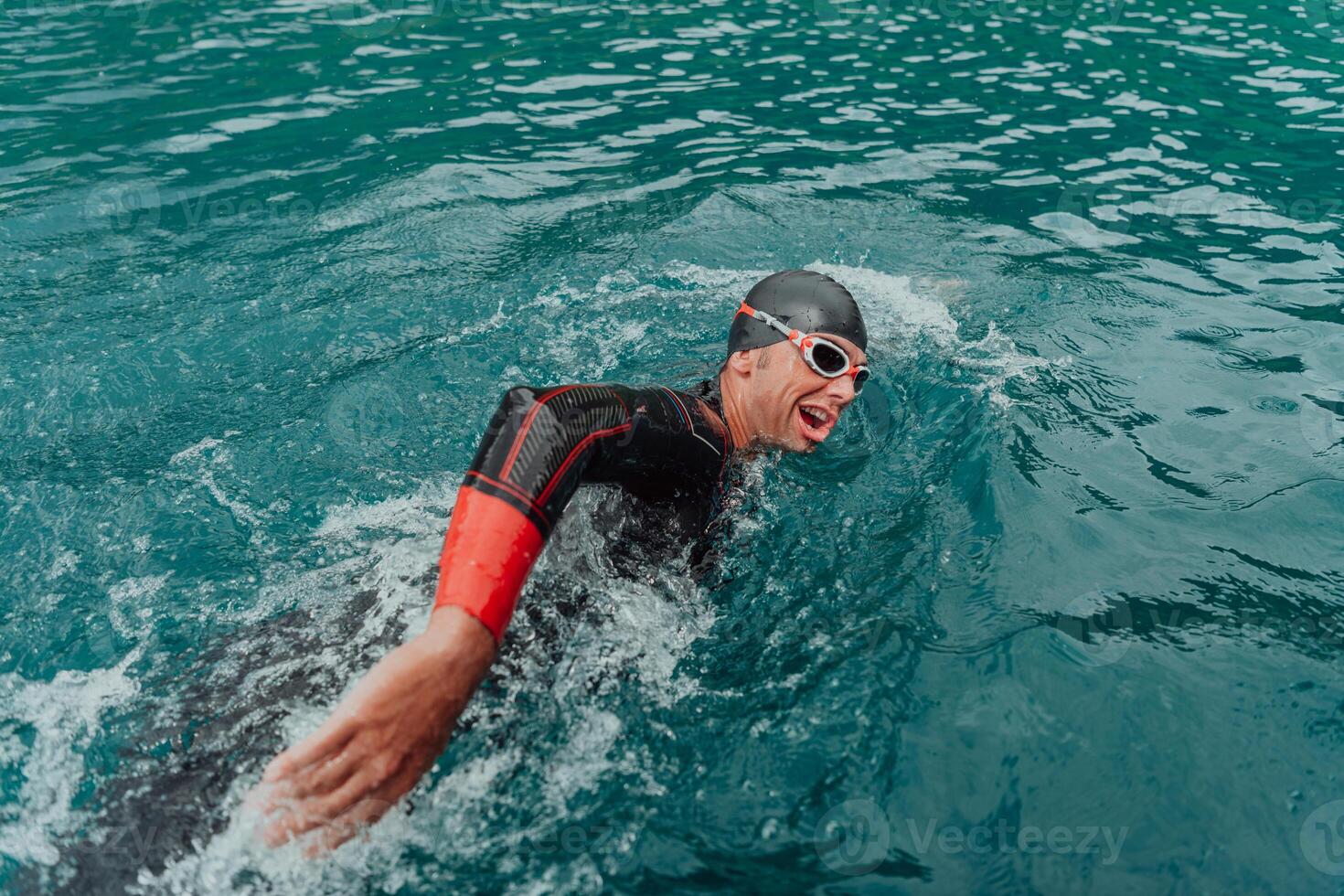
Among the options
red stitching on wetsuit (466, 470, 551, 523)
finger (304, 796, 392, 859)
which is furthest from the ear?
finger (304, 796, 392, 859)

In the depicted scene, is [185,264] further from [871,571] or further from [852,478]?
[871,571]

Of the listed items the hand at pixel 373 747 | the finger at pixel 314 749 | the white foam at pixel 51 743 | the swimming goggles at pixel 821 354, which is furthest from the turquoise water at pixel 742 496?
the swimming goggles at pixel 821 354

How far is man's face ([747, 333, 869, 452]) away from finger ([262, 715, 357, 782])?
8.46 feet

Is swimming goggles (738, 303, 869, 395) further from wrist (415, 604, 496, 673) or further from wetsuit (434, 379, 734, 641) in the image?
wrist (415, 604, 496, 673)

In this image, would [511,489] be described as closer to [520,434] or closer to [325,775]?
[520,434]

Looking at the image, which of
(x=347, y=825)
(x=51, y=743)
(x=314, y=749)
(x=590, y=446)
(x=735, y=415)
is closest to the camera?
(x=314, y=749)

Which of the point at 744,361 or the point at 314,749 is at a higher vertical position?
the point at 314,749

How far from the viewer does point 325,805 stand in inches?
104

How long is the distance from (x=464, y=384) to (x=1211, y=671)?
4.51m

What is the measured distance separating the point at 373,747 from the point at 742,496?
2547 mm

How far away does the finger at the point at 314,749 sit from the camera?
258 cm

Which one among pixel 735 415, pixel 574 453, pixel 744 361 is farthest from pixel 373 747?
pixel 744 361

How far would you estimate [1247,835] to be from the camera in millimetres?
3408

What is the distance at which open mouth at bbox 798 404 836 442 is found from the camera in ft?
15.3
